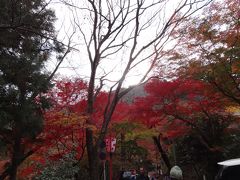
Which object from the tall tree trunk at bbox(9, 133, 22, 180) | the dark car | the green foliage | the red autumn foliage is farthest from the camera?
the red autumn foliage

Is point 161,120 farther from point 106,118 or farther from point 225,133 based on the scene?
point 106,118

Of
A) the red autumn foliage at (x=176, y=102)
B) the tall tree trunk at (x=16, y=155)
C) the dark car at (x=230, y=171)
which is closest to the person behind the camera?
the dark car at (x=230, y=171)

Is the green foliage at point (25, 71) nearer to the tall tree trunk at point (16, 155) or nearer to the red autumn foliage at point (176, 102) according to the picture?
the tall tree trunk at point (16, 155)

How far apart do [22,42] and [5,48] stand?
40.2 inches

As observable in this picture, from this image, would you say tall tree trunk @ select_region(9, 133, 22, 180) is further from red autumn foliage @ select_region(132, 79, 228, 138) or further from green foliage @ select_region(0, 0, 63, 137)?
red autumn foliage @ select_region(132, 79, 228, 138)

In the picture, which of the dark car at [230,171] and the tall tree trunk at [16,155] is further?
the tall tree trunk at [16,155]

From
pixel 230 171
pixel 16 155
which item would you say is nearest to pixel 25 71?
pixel 16 155

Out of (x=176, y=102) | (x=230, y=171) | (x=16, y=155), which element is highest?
(x=176, y=102)

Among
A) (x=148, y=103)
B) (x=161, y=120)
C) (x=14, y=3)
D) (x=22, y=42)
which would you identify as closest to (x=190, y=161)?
(x=161, y=120)

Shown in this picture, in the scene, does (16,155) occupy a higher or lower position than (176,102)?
lower

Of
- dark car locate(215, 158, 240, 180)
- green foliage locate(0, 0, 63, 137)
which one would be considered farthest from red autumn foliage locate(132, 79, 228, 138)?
dark car locate(215, 158, 240, 180)

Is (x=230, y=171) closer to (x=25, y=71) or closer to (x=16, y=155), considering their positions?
(x=25, y=71)

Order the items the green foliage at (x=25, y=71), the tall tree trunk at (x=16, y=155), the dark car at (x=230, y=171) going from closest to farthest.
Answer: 1. the dark car at (x=230, y=171)
2. the green foliage at (x=25, y=71)
3. the tall tree trunk at (x=16, y=155)

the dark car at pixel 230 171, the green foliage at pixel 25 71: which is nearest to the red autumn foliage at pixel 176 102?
the green foliage at pixel 25 71
